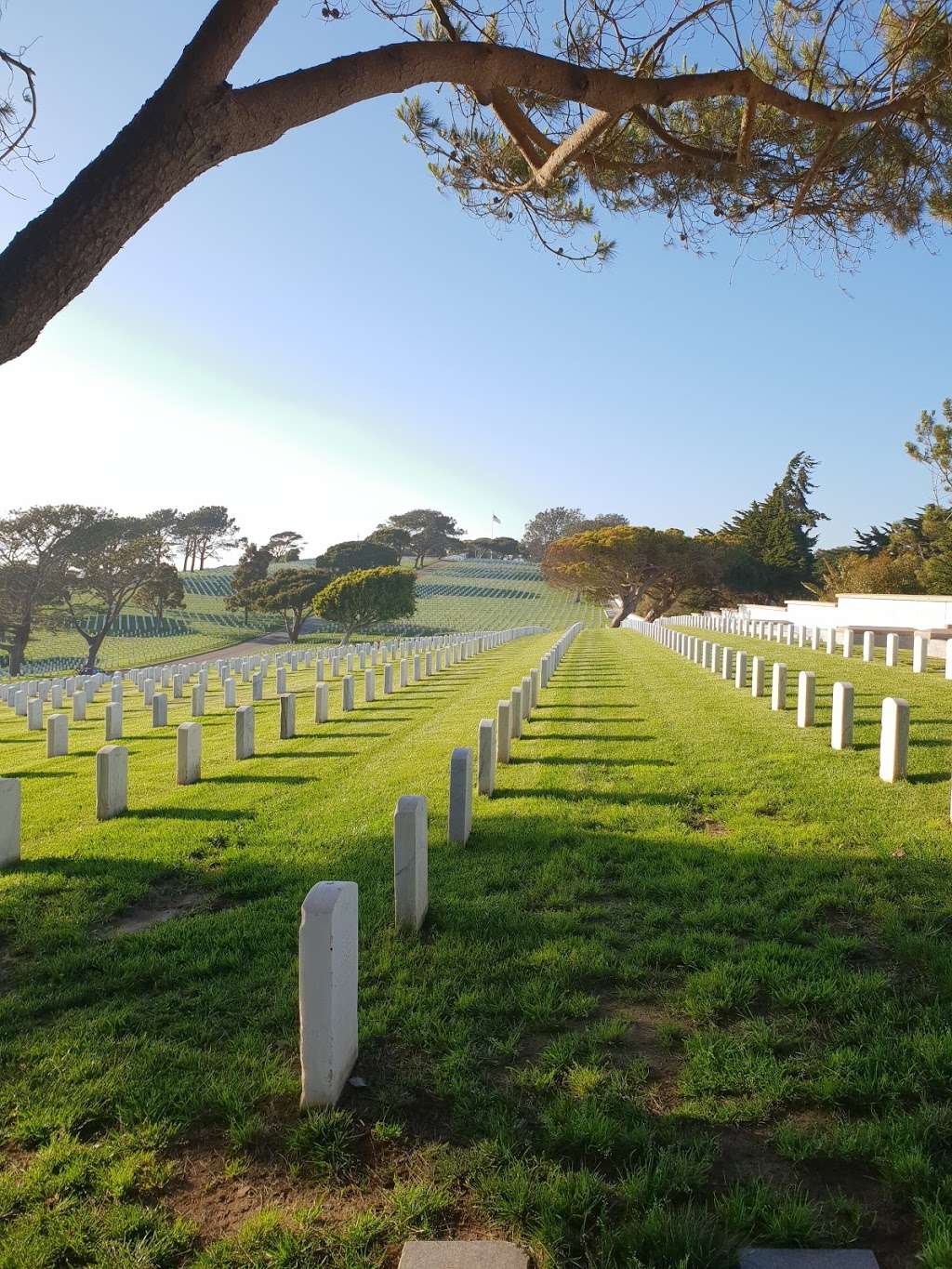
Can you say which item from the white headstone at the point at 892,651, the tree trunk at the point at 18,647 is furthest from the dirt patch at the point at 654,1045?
the tree trunk at the point at 18,647

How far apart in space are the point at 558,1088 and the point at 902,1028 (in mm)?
1405

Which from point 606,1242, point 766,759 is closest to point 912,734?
point 766,759

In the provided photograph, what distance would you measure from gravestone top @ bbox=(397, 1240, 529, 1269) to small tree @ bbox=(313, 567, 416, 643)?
51753 mm

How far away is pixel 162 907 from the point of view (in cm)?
492

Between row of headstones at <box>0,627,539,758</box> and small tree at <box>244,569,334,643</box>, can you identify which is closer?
row of headstones at <box>0,627,539,758</box>

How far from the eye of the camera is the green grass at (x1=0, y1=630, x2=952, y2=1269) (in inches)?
89.8

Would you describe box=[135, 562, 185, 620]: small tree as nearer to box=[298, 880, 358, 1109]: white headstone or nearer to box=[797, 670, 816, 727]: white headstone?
box=[797, 670, 816, 727]: white headstone

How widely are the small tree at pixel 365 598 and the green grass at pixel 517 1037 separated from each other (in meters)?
46.9

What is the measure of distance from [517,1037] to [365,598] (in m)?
50.9

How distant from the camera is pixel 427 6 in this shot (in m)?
5.71

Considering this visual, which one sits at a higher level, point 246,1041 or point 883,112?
point 883,112

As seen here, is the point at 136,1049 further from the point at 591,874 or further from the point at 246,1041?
the point at 591,874

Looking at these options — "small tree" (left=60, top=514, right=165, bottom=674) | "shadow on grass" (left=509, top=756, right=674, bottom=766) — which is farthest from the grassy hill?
"shadow on grass" (left=509, top=756, right=674, bottom=766)

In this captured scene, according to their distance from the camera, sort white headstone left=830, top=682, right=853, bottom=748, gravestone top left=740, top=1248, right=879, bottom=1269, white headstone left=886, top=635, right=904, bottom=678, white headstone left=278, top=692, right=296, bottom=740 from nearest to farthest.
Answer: gravestone top left=740, top=1248, right=879, bottom=1269 → white headstone left=830, top=682, right=853, bottom=748 → white headstone left=278, top=692, right=296, bottom=740 → white headstone left=886, top=635, right=904, bottom=678
